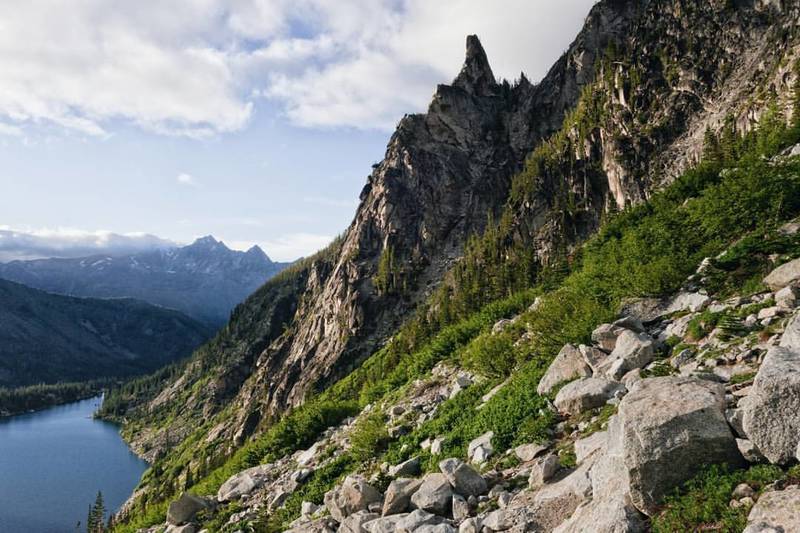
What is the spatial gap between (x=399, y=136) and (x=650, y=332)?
6064 inches

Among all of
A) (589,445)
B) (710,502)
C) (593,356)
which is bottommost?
(589,445)

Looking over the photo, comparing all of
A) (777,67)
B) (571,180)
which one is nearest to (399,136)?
(571,180)

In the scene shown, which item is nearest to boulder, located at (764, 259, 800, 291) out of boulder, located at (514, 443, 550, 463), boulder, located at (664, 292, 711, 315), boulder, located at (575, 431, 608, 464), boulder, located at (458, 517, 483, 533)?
boulder, located at (664, 292, 711, 315)

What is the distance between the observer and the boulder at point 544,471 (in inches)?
464

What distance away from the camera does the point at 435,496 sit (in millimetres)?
12773

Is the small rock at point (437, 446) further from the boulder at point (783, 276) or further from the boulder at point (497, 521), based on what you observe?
the boulder at point (783, 276)

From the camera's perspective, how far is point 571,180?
4638 inches

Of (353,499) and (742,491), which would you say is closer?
(742,491)

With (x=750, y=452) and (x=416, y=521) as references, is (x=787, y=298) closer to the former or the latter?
(x=750, y=452)

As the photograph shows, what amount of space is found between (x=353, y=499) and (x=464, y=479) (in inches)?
158

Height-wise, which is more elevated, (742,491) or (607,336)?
(607,336)

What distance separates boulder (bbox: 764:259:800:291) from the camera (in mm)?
15757

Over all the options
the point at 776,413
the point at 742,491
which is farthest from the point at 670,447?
the point at 776,413

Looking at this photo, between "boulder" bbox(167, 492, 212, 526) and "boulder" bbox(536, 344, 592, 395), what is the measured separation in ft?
53.6
